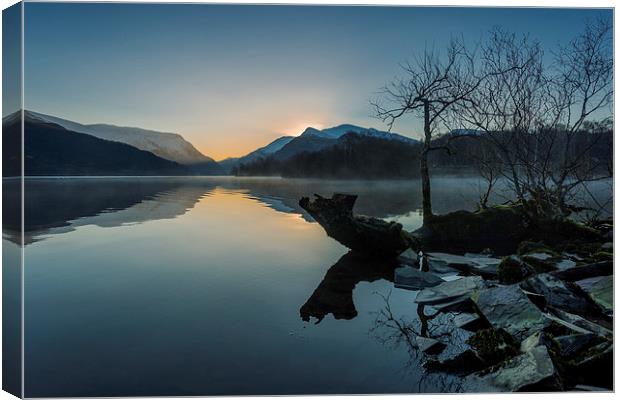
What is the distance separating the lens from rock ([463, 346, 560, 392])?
330 cm

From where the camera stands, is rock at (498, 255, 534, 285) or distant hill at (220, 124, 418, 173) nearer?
rock at (498, 255, 534, 285)

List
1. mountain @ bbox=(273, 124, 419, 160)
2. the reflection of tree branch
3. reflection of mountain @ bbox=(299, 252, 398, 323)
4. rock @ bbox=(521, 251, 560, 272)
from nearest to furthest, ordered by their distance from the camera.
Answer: the reflection of tree branch
reflection of mountain @ bbox=(299, 252, 398, 323)
rock @ bbox=(521, 251, 560, 272)
mountain @ bbox=(273, 124, 419, 160)

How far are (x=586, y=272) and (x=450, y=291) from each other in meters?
1.50

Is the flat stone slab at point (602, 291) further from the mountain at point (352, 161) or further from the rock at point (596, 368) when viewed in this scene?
the mountain at point (352, 161)

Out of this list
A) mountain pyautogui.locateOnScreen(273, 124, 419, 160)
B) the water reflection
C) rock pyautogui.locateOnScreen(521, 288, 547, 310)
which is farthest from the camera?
the water reflection

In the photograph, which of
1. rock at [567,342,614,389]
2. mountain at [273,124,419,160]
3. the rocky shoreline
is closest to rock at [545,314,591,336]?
the rocky shoreline

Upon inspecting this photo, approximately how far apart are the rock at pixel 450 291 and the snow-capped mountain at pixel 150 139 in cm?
316

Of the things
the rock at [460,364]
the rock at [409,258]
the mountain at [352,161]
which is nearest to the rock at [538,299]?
the rock at [460,364]

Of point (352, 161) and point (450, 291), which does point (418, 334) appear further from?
point (352, 161)

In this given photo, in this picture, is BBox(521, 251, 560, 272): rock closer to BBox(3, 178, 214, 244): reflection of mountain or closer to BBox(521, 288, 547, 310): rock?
BBox(521, 288, 547, 310): rock

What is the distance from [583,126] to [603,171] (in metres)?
0.61

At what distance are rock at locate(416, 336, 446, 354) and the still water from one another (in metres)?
0.13

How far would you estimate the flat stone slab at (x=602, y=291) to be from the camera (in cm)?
403

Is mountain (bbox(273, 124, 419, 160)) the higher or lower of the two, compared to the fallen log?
higher
